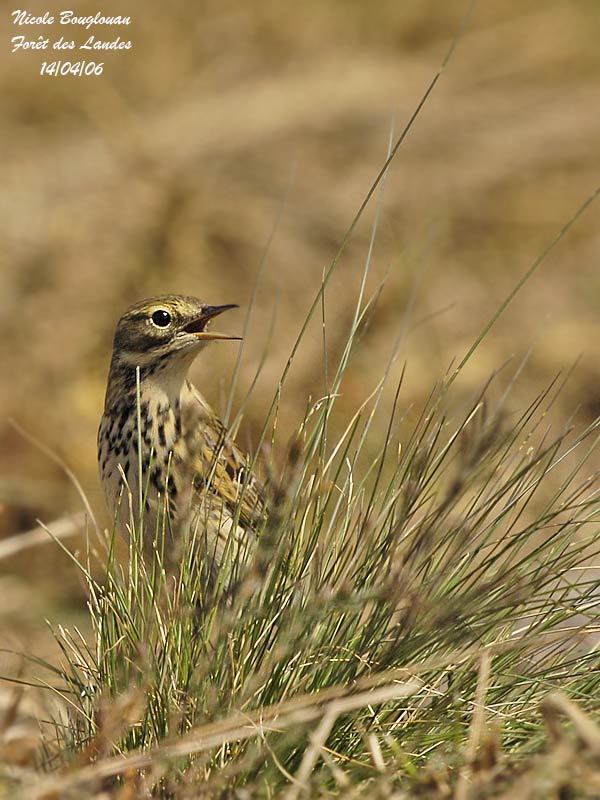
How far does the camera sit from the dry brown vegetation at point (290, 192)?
7.42 metres

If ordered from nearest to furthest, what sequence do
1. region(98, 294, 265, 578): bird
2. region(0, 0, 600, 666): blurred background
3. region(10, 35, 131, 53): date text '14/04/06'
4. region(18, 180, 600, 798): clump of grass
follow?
region(18, 180, 600, 798): clump of grass, region(98, 294, 265, 578): bird, region(0, 0, 600, 666): blurred background, region(10, 35, 131, 53): date text '14/04/06'

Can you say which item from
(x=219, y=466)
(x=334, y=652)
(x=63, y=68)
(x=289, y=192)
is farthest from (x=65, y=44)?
(x=334, y=652)

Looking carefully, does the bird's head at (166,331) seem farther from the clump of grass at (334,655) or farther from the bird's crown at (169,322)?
the clump of grass at (334,655)

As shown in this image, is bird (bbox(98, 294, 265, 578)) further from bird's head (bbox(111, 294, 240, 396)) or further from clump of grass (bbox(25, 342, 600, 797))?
clump of grass (bbox(25, 342, 600, 797))

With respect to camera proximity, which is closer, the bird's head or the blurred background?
the bird's head

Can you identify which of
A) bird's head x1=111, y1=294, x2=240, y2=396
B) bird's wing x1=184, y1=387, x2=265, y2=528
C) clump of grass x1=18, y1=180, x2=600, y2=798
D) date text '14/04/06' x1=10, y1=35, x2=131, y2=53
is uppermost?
date text '14/04/06' x1=10, y1=35, x2=131, y2=53

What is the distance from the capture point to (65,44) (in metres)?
9.40

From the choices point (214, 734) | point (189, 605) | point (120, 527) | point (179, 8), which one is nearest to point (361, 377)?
point (120, 527)

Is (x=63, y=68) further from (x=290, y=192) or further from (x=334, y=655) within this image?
(x=334, y=655)

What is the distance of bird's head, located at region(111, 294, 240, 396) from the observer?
402 centimetres

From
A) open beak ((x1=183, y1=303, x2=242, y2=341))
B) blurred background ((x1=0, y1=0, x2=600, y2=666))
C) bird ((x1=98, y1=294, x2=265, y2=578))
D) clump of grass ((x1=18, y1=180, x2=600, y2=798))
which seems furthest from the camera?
blurred background ((x1=0, y1=0, x2=600, y2=666))

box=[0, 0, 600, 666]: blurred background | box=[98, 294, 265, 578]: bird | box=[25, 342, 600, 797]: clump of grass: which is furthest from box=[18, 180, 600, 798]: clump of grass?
box=[0, 0, 600, 666]: blurred background

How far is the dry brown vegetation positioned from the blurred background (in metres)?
0.02

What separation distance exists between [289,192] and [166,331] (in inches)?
163
